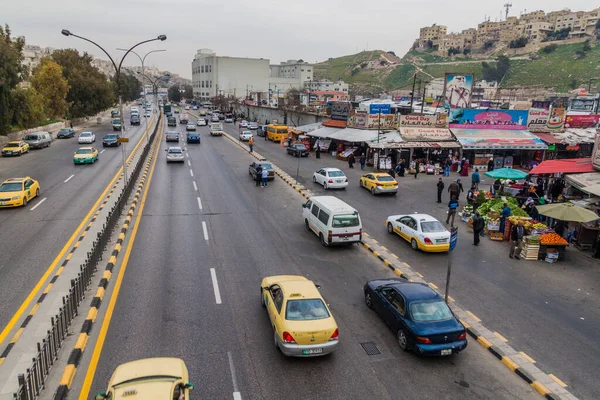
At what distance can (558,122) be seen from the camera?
1624 inches

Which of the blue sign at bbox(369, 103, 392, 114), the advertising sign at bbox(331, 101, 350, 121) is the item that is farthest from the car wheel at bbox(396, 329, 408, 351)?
the advertising sign at bbox(331, 101, 350, 121)

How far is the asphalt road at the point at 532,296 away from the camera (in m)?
10.5

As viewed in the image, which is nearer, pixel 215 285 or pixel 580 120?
pixel 215 285

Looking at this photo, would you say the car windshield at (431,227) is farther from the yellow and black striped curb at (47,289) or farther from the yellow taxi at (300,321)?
the yellow and black striped curb at (47,289)

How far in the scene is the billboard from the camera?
4369 centimetres

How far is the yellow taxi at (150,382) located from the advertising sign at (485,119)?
1520 inches

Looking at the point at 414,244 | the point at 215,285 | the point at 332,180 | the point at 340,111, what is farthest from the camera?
the point at 340,111

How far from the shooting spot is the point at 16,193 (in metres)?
22.2

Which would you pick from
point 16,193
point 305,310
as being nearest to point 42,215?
point 16,193

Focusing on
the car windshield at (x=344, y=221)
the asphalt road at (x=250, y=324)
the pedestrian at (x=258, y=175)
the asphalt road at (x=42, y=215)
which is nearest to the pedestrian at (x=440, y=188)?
the asphalt road at (x=250, y=324)

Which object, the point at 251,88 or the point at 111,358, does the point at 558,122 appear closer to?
the point at 111,358

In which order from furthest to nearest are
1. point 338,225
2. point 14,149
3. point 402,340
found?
1. point 14,149
2. point 338,225
3. point 402,340

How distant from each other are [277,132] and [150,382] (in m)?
52.1

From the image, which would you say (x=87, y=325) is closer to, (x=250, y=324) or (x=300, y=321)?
(x=250, y=324)
